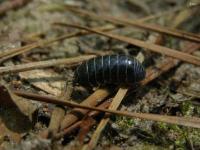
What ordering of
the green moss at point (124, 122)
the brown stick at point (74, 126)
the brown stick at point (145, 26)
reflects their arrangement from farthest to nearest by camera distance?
the brown stick at point (145, 26)
the green moss at point (124, 122)
the brown stick at point (74, 126)

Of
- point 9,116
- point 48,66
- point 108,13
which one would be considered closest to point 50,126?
point 9,116

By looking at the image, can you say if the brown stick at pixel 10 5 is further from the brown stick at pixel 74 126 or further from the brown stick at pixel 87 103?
the brown stick at pixel 74 126

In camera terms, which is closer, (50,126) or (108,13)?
(50,126)

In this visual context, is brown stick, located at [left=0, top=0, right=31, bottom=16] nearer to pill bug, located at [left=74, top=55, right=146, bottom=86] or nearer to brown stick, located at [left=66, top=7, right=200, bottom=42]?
brown stick, located at [left=66, top=7, right=200, bottom=42]

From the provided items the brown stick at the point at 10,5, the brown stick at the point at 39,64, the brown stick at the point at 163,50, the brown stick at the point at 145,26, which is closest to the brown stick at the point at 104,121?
the brown stick at the point at 39,64

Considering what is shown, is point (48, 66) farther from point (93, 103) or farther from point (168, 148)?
point (168, 148)

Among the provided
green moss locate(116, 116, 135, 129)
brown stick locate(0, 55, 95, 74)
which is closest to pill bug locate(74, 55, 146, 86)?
brown stick locate(0, 55, 95, 74)

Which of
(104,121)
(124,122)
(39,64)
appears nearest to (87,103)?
(104,121)

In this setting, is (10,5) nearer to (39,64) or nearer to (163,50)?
(39,64)
